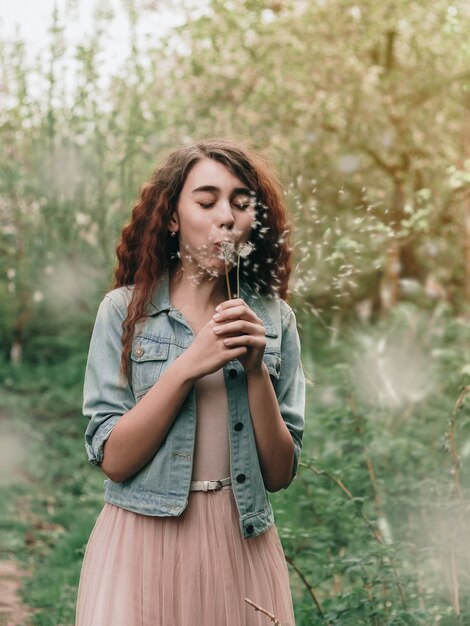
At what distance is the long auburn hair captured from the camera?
227 cm

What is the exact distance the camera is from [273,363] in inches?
88.6

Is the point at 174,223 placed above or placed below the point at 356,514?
above

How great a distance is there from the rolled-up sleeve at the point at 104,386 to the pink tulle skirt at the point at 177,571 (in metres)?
0.19

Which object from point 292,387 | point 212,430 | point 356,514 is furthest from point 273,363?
point 356,514

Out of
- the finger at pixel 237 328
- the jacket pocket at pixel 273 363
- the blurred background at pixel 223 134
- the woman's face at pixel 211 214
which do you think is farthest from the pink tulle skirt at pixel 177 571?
the blurred background at pixel 223 134

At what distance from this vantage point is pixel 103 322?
2.18m

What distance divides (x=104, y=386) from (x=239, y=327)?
0.38m

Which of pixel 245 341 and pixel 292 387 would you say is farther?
pixel 292 387

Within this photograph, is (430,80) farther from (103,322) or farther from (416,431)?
(103,322)

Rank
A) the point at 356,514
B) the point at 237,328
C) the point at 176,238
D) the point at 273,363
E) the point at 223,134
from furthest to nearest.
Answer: the point at 223,134 < the point at 356,514 < the point at 176,238 < the point at 273,363 < the point at 237,328

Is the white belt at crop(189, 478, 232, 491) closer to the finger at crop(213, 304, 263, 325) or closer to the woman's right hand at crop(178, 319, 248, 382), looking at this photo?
the woman's right hand at crop(178, 319, 248, 382)

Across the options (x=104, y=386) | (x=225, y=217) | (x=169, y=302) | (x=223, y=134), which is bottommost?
(x=104, y=386)

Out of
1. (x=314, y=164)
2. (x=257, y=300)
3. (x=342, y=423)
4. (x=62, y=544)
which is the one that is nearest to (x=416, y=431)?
(x=342, y=423)

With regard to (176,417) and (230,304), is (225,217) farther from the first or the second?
(176,417)
